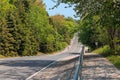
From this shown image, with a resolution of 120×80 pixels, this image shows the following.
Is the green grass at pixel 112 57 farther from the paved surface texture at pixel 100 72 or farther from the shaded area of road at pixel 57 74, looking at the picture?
the shaded area of road at pixel 57 74

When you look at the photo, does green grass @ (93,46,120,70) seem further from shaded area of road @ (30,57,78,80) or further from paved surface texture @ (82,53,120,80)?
shaded area of road @ (30,57,78,80)

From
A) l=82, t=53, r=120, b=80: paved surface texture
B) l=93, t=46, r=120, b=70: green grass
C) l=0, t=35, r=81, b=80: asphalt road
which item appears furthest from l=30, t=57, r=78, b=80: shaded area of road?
l=93, t=46, r=120, b=70: green grass

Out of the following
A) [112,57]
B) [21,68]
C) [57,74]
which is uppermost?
[112,57]

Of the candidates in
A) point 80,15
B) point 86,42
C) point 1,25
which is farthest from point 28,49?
point 80,15

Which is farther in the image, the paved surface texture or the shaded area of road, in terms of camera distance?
the shaded area of road

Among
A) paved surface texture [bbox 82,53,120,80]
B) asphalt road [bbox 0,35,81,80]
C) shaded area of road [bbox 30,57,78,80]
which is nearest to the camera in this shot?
paved surface texture [bbox 82,53,120,80]

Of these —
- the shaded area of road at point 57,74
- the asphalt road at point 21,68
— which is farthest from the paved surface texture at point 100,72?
the asphalt road at point 21,68

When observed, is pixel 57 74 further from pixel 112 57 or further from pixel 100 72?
pixel 112 57

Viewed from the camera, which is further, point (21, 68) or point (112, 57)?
point (112, 57)

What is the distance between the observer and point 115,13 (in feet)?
76.9

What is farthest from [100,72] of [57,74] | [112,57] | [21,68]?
[112,57]

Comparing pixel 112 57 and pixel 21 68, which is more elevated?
pixel 112 57

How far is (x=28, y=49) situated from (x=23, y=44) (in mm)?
2211

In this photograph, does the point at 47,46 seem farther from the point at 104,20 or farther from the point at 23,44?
the point at 104,20
